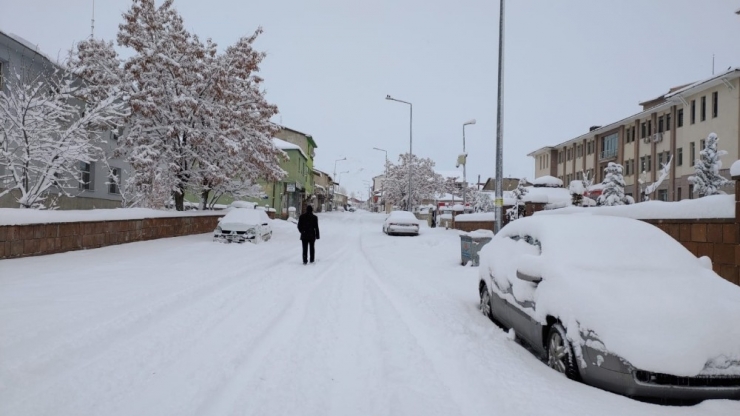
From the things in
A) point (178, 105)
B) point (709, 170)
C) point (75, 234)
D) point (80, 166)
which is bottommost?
point (75, 234)

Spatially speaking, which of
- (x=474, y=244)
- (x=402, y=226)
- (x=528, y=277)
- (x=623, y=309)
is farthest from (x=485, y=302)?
(x=402, y=226)

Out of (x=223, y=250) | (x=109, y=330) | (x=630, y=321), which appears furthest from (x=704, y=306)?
(x=223, y=250)

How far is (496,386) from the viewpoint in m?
4.02

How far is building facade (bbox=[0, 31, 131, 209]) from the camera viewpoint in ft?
57.7

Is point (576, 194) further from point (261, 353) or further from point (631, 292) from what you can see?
point (261, 353)

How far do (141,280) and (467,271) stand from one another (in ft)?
25.8

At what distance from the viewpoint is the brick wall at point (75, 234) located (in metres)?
10.6

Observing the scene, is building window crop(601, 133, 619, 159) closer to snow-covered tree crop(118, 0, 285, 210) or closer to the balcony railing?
the balcony railing

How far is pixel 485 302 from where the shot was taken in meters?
6.93

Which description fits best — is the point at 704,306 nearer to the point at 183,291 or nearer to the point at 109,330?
the point at 109,330

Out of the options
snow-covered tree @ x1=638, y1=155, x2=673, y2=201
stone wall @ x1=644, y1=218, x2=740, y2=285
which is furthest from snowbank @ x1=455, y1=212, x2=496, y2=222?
stone wall @ x1=644, y1=218, x2=740, y2=285

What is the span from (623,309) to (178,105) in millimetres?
19130

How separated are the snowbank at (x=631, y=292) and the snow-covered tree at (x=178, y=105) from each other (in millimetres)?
17339

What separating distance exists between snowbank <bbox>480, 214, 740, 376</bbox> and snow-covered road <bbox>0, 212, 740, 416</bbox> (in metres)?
0.46
